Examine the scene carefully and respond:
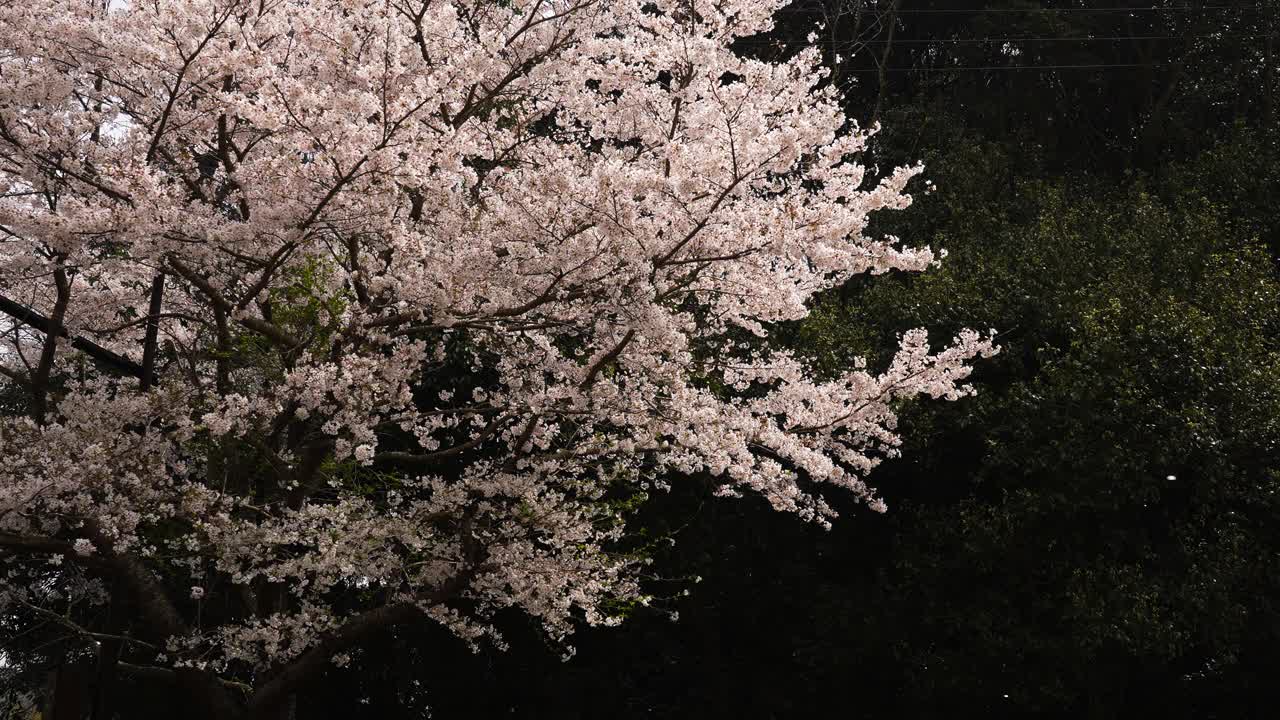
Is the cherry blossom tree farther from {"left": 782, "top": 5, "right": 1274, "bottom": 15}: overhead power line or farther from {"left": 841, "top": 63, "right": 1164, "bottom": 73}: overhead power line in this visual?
{"left": 782, "top": 5, "right": 1274, "bottom": 15}: overhead power line

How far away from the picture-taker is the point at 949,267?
14.0m

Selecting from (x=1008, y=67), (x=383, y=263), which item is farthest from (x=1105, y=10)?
(x=383, y=263)

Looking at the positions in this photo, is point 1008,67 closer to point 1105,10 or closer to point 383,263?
point 1105,10

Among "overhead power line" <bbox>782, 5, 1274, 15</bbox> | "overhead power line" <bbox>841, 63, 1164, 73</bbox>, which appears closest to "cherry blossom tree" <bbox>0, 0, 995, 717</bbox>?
"overhead power line" <bbox>841, 63, 1164, 73</bbox>

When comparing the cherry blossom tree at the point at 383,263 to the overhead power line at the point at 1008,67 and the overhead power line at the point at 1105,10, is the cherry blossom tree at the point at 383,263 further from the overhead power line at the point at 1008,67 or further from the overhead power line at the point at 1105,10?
the overhead power line at the point at 1105,10

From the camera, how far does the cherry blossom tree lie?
19.6 ft

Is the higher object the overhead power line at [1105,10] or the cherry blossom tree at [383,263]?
the overhead power line at [1105,10]

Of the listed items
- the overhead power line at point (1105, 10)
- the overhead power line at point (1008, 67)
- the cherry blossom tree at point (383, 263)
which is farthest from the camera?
the overhead power line at point (1008, 67)

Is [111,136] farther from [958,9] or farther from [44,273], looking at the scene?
[958,9]

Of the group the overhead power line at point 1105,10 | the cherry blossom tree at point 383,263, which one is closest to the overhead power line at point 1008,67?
the overhead power line at point 1105,10

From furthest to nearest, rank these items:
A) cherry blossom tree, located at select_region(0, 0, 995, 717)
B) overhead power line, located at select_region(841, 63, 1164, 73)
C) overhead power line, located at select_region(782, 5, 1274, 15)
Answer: overhead power line, located at select_region(841, 63, 1164, 73)
overhead power line, located at select_region(782, 5, 1274, 15)
cherry blossom tree, located at select_region(0, 0, 995, 717)

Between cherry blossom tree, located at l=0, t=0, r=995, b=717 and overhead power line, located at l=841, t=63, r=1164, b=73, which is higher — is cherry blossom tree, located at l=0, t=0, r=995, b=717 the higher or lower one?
the lower one

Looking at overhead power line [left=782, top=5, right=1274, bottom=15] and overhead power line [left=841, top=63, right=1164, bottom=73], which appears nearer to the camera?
overhead power line [left=782, top=5, right=1274, bottom=15]

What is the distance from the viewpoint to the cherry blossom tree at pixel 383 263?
19.6ft
